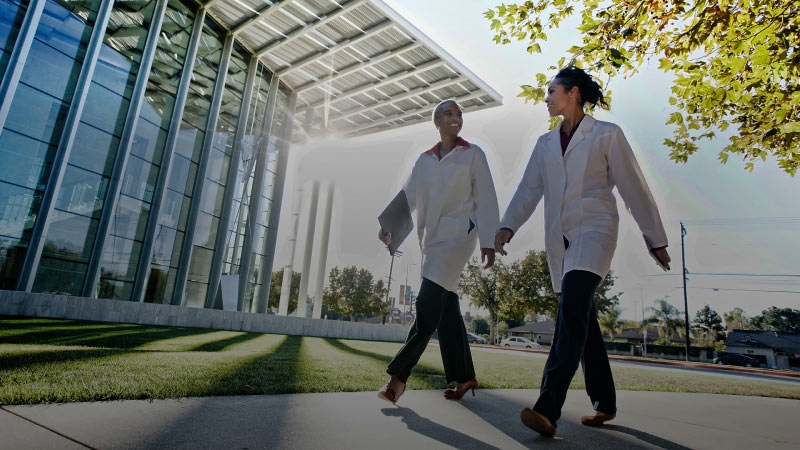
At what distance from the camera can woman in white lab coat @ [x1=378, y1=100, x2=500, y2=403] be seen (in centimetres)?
315

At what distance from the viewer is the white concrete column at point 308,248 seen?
28.5 meters

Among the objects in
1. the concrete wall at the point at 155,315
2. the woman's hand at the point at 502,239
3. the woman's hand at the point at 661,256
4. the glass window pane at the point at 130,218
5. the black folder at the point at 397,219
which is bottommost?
the concrete wall at the point at 155,315

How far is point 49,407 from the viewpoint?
1972 mm

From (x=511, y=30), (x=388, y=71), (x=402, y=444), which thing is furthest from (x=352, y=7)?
(x=402, y=444)

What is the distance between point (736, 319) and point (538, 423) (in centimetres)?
14462

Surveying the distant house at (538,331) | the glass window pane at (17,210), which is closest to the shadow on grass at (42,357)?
the glass window pane at (17,210)

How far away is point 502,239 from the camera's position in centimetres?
302

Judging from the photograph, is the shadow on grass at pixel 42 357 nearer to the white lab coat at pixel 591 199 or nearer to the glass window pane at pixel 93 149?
the white lab coat at pixel 591 199

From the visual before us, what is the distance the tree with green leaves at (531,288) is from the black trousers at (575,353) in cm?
4699

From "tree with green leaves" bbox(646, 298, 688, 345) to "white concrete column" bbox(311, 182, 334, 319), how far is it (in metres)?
93.8

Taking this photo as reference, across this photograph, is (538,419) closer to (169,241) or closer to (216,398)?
(216,398)

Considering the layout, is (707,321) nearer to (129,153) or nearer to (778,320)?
(778,320)

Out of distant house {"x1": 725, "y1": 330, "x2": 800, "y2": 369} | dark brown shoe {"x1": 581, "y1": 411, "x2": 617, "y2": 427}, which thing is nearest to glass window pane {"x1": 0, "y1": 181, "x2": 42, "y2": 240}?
dark brown shoe {"x1": 581, "y1": 411, "x2": 617, "y2": 427}

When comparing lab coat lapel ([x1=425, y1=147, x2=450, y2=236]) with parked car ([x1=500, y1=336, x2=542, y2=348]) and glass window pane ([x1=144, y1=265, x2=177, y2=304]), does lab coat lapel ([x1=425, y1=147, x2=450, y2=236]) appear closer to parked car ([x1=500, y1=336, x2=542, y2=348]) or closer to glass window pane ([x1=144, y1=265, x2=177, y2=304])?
glass window pane ([x1=144, y1=265, x2=177, y2=304])
